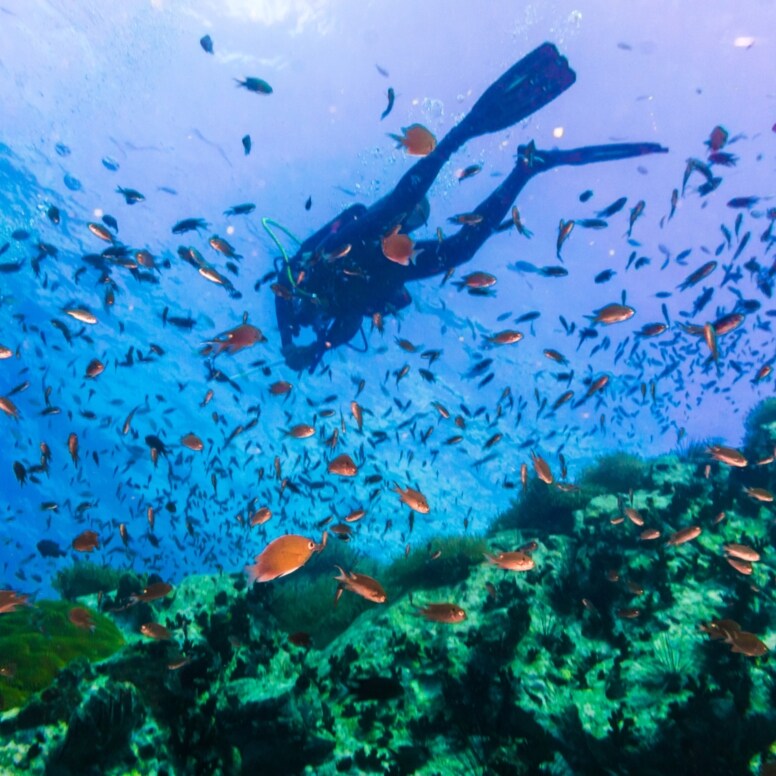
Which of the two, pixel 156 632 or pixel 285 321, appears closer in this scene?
pixel 156 632

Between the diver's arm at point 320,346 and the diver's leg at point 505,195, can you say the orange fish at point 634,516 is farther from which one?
the diver's arm at point 320,346

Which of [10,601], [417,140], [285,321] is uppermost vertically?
[417,140]

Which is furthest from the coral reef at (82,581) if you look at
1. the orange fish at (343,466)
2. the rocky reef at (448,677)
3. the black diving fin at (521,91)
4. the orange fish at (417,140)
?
the black diving fin at (521,91)

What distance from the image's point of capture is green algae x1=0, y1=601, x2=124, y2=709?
15.8 ft

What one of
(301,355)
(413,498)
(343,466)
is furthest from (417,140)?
(301,355)

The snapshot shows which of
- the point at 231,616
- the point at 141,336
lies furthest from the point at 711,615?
the point at 141,336

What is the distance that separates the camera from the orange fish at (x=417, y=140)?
6.46 metres

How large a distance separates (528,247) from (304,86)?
12.2m

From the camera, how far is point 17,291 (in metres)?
26.0

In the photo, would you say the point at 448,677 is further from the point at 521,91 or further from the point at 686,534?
the point at 521,91

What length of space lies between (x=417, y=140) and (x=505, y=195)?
270 inches

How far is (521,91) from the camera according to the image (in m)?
11.4

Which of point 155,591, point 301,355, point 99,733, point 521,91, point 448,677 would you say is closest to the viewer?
point 99,733

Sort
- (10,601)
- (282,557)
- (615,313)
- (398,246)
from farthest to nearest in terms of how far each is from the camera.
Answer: (615,313) < (398,246) < (10,601) < (282,557)
